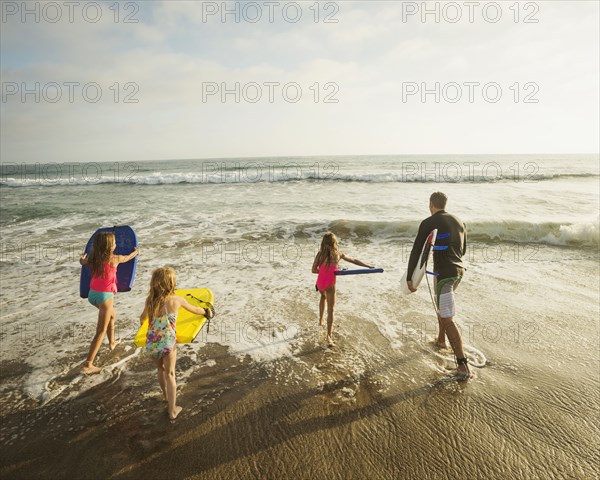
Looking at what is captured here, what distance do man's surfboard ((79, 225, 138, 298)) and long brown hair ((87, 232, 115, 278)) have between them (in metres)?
0.34

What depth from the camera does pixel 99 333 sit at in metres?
4.06

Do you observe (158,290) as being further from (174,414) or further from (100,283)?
(100,283)

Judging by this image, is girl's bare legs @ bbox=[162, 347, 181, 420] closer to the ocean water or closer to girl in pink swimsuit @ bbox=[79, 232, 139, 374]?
the ocean water

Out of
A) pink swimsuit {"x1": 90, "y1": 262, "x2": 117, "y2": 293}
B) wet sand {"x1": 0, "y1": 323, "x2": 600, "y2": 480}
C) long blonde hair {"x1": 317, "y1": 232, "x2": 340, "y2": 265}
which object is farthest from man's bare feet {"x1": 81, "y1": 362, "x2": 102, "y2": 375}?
long blonde hair {"x1": 317, "y1": 232, "x2": 340, "y2": 265}

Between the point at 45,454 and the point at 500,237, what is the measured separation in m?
12.5

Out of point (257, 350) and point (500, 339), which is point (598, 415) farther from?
point (257, 350)

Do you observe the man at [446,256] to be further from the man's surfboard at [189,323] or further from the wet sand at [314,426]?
the man's surfboard at [189,323]

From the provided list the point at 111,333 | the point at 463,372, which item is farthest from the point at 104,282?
the point at 463,372

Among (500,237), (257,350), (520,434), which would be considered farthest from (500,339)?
(500,237)

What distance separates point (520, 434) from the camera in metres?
3.07

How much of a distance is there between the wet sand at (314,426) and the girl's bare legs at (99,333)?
39 centimetres

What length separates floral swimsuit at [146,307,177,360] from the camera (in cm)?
316

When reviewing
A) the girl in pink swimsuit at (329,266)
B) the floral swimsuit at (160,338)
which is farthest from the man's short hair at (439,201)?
the floral swimsuit at (160,338)

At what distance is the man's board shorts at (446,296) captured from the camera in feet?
13.2
